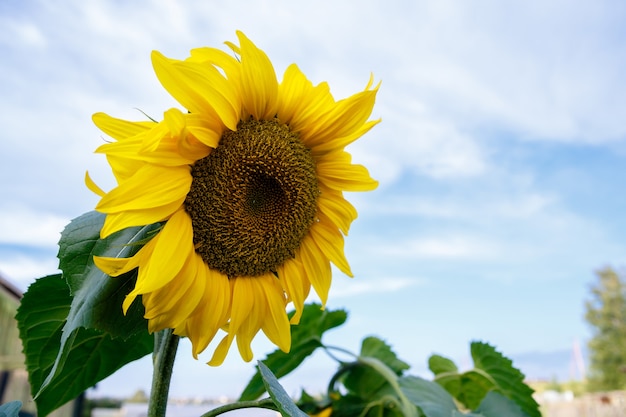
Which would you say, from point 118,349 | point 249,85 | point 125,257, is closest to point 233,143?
point 249,85

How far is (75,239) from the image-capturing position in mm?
731

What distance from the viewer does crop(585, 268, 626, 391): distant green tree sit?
934 inches

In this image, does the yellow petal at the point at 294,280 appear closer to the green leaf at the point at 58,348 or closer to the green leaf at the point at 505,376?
the green leaf at the point at 58,348

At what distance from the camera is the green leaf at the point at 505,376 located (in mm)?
1326

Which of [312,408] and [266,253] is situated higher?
[266,253]

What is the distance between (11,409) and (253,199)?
400mm

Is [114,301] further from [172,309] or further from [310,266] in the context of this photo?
[310,266]

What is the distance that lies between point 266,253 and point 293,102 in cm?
23

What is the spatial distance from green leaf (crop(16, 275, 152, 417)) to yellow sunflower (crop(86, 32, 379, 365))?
0.19m

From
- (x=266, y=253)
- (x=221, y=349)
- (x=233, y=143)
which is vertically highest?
(x=233, y=143)

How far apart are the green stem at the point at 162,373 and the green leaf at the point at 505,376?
866mm

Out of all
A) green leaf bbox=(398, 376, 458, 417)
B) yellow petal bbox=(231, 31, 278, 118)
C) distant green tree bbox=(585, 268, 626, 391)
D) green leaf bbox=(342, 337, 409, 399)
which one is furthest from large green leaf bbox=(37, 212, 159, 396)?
distant green tree bbox=(585, 268, 626, 391)

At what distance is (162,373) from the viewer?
75cm

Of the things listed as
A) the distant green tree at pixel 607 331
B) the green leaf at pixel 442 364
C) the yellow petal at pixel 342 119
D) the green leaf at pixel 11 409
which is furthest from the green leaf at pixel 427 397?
the distant green tree at pixel 607 331
